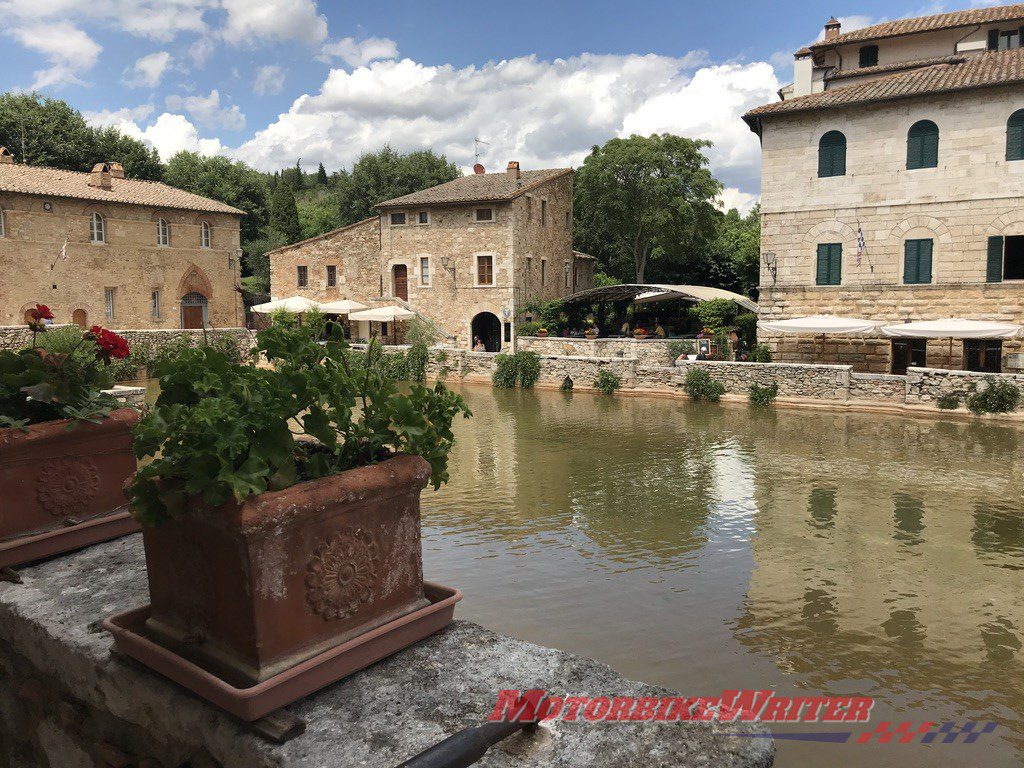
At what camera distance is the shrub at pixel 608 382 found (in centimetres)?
2286

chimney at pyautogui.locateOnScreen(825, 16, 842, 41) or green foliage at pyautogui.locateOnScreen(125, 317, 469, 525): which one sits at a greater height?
chimney at pyautogui.locateOnScreen(825, 16, 842, 41)

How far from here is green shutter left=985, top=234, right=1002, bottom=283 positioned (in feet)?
68.9

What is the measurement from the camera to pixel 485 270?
31.7m

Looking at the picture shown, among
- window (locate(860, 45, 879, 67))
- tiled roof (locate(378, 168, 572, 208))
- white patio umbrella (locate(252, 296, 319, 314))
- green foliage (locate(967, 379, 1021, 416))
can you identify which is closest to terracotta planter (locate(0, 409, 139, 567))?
green foliage (locate(967, 379, 1021, 416))

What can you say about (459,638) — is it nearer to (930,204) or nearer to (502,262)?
(930,204)

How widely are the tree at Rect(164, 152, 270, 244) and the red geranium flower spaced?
49607mm

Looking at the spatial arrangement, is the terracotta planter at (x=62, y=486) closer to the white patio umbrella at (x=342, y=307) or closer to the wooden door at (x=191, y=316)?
the white patio umbrella at (x=342, y=307)

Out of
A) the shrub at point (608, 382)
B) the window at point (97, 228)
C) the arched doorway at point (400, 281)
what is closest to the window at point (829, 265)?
the shrub at point (608, 382)

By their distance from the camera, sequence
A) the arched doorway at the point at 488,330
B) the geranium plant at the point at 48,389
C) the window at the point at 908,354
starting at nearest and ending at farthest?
1. the geranium plant at the point at 48,389
2. the window at the point at 908,354
3. the arched doorway at the point at 488,330

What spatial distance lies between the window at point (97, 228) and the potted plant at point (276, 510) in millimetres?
33876

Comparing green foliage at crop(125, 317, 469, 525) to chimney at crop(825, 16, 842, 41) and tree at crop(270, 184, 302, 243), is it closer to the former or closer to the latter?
chimney at crop(825, 16, 842, 41)

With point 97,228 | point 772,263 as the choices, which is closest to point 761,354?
point 772,263

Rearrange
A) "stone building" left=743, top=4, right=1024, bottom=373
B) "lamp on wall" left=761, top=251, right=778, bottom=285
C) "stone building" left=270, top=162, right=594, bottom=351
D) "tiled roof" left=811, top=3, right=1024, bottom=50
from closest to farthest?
"stone building" left=743, top=4, right=1024, bottom=373
"lamp on wall" left=761, top=251, right=778, bottom=285
"tiled roof" left=811, top=3, right=1024, bottom=50
"stone building" left=270, top=162, right=594, bottom=351

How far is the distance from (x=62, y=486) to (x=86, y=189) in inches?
1316
